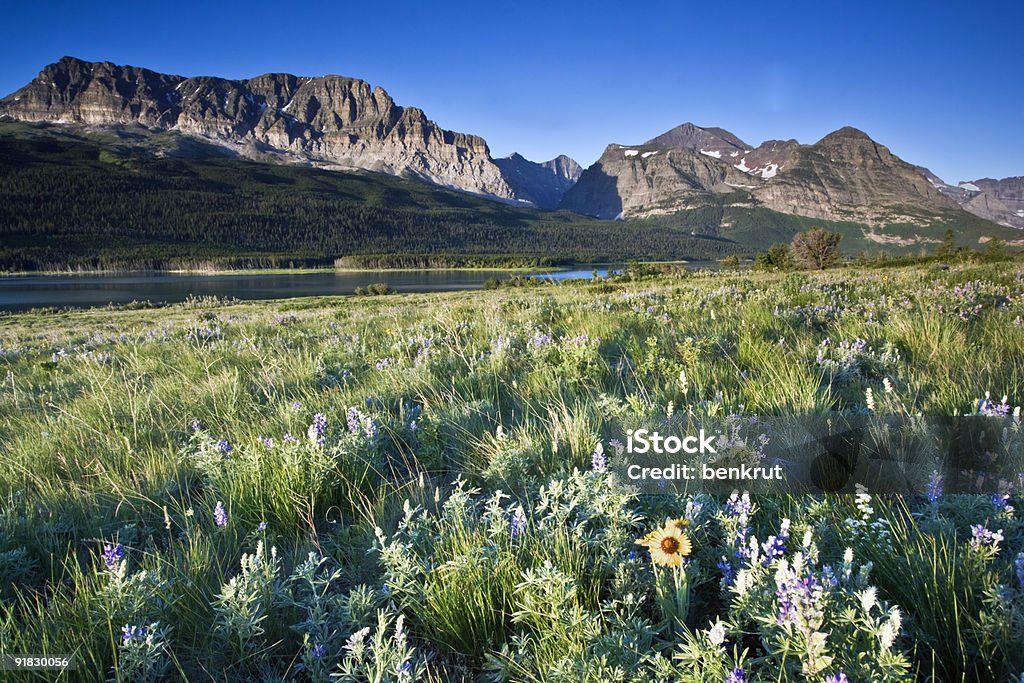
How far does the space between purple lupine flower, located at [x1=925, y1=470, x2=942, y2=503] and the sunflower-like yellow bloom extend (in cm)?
89

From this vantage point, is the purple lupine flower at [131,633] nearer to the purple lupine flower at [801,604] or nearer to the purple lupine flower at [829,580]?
the purple lupine flower at [801,604]

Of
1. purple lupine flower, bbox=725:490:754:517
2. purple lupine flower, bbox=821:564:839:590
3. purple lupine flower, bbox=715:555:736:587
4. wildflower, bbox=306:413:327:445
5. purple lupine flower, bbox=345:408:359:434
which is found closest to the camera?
purple lupine flower, bbox=821:564:839:590

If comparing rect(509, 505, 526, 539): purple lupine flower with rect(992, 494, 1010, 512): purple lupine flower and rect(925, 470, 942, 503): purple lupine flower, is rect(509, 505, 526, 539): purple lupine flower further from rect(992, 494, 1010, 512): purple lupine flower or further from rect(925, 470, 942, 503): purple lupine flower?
rect(992, 494, 1010, 512): purple lupine flower

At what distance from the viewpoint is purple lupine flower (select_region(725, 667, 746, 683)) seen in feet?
3.52

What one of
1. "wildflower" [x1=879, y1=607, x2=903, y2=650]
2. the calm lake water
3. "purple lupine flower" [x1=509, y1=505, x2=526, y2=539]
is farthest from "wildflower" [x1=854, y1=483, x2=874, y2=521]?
the calm lake water

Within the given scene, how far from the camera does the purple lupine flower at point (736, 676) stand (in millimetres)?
1074

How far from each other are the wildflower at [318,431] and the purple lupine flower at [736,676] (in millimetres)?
2135

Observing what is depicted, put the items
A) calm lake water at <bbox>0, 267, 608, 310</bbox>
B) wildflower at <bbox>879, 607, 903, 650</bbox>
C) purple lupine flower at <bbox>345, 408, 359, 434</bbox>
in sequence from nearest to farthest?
wildflower at <bbox>879, 607, 903, 650</bbox> < purple lupine flower at <bbox>345, 408, 359, 434</bbox> < calm lake water at <bbox>0, 267, 608, 310</bbox>

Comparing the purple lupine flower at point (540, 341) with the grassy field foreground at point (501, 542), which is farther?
the purple lupine flower at point (540, 341)

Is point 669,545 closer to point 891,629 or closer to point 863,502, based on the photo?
point 891,629

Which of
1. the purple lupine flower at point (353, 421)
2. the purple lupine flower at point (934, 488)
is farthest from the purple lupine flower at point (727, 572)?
the purple lupine flower at point (353, 421)

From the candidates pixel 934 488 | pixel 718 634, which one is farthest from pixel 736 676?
pixel 934 488

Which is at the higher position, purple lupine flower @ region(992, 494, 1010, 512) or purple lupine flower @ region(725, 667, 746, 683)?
purple lupine flower @ region(992, 494, 1010, 512)

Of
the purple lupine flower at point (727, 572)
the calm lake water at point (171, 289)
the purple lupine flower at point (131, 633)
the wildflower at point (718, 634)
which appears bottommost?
the calm lake water at point (171, 289)
